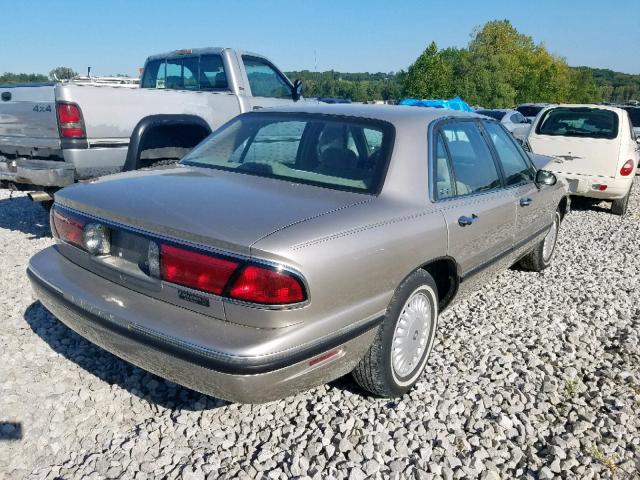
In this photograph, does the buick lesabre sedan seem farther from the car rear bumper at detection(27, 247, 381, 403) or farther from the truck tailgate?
the truck tailgate

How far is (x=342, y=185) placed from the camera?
8.89ft

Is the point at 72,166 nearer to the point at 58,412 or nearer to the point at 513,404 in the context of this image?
the point at 58,412

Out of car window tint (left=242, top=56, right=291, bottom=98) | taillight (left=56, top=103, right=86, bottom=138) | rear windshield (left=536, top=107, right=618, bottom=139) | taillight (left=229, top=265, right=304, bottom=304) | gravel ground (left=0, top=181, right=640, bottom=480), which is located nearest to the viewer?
taillight (left=229, top=265, right=304, bottom=304)

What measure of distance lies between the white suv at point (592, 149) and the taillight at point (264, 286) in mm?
6638

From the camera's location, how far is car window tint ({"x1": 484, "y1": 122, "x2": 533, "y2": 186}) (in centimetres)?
388

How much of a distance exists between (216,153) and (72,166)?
7.17 ft

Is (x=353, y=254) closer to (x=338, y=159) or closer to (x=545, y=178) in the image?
(x=338, y=159)

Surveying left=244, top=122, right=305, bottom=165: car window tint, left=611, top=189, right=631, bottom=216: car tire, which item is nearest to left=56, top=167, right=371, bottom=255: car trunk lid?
left=244, top=122, right=305, bottom=165: car window tint

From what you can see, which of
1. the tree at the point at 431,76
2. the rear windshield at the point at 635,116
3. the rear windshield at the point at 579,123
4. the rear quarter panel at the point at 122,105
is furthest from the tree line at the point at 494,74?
the rear quarter panel at the point at 122,105

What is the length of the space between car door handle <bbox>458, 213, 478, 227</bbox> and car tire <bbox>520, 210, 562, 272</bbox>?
81.8 inches

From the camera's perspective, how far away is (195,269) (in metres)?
2.13

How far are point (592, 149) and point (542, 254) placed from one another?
353 centimetres

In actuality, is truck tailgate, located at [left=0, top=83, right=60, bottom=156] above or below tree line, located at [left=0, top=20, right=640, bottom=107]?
below

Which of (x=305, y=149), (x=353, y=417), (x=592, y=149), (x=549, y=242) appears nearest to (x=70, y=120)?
(x=305, y=149)
